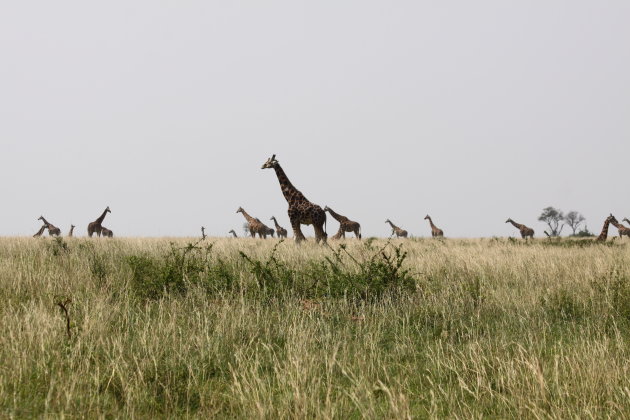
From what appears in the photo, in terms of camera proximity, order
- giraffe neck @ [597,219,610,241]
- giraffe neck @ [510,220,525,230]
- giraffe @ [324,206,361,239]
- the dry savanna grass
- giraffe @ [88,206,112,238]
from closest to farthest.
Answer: the dry savanna grass
giraffe neck @ [597,219,610,241]
giraffe @ [324,206,361,239]
giraffe @ [88,206,112,238]
giraffe neck @ [510,220,525,230]

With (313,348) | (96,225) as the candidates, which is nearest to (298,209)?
(313,348)

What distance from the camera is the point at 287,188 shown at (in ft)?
61.4

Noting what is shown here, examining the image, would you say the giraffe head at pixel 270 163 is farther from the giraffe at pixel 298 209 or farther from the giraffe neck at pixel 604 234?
the giraffe neck at pixel 604 234

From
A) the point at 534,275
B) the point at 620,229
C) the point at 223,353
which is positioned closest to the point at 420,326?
the point at 223,353

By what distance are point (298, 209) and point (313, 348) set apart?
1302 centimetres

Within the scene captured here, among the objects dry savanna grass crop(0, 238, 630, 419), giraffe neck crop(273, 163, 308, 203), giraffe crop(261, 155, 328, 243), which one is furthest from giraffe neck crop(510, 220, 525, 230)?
dry savanna grass crop(0, 238, 630, 419)

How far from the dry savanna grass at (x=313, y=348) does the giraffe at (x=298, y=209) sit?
773cm

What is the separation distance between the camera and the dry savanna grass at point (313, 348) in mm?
4090

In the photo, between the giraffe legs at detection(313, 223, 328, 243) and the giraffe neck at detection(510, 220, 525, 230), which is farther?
the giraffe neck at detection(510, 220, 525, 230)

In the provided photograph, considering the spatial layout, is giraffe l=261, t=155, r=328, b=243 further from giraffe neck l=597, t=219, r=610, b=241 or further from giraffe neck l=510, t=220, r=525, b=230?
giraffe neck l=510, t=220, r=525, b=230

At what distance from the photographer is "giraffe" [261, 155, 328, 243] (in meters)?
18.2

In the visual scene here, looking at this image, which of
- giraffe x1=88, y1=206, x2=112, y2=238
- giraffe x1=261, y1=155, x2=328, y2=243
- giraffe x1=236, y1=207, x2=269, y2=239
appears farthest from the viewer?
giraffe x1=88, y1=206, x2=112, y2=238

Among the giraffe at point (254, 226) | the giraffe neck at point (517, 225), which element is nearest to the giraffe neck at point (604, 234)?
the giraffe neck at point (517, 225)

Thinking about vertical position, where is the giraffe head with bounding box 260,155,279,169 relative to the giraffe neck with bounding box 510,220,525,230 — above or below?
above
